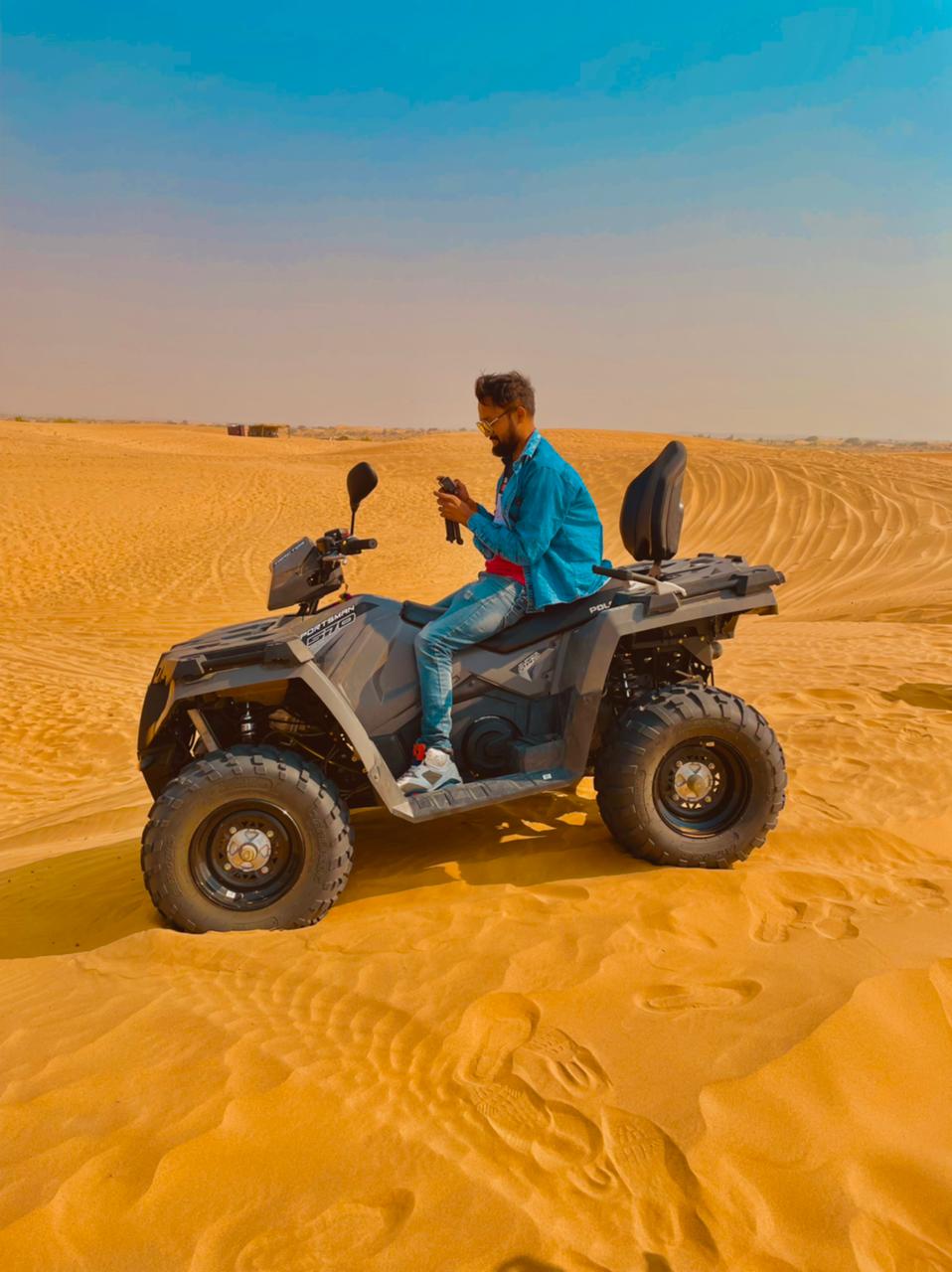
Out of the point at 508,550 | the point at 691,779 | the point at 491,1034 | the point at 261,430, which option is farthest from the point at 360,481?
the point at 261,430

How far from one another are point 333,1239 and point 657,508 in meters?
3.02

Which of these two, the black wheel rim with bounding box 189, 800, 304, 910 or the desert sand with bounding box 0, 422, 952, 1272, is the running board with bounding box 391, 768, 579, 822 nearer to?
the desert sand with bounding box 0, 422, 952, 1272

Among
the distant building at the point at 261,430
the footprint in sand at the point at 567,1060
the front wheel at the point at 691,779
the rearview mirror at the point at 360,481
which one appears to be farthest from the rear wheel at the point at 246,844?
the distant building at the point at 261,430

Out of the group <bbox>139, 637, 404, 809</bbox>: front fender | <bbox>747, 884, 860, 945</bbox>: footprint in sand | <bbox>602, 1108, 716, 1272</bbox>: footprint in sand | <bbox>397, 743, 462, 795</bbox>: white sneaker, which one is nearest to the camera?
<bbox>602, 1108, 716, 1272</bbox>: footprint in sand

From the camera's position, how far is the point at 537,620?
467 cm

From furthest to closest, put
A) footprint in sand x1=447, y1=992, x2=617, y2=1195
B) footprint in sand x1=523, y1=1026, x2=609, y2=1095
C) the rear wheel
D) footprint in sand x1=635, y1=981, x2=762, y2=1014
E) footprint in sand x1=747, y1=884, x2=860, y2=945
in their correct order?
the rear wheel → footprint in sand x1=747, y1=884, x2=860, y2=945 → footprint in sand x1=635, y1=981, x2=762, y2=1014 → footprint in sand x1=523, y1=1026, x2=609, y2=1095 → footprint in sand x1=447, y1=992, x2=617, y2=1195

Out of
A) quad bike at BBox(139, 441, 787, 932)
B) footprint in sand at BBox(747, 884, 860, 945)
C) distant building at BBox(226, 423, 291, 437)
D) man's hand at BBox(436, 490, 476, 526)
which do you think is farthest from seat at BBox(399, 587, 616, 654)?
distant building at BBox(226, 423, 291, 437)

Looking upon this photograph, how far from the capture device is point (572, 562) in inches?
181

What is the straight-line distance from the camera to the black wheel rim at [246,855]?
Result: 4.10m

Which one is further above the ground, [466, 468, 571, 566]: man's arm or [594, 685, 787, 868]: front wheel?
[466, 468, 571, 566]: man's arm

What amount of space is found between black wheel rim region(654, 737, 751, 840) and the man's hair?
5.55 ft

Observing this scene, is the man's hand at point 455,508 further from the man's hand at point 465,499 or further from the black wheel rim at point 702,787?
the black wheel rim at point 702,787

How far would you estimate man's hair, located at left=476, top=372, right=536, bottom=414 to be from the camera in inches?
176

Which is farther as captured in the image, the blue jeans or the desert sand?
the blue jeans
